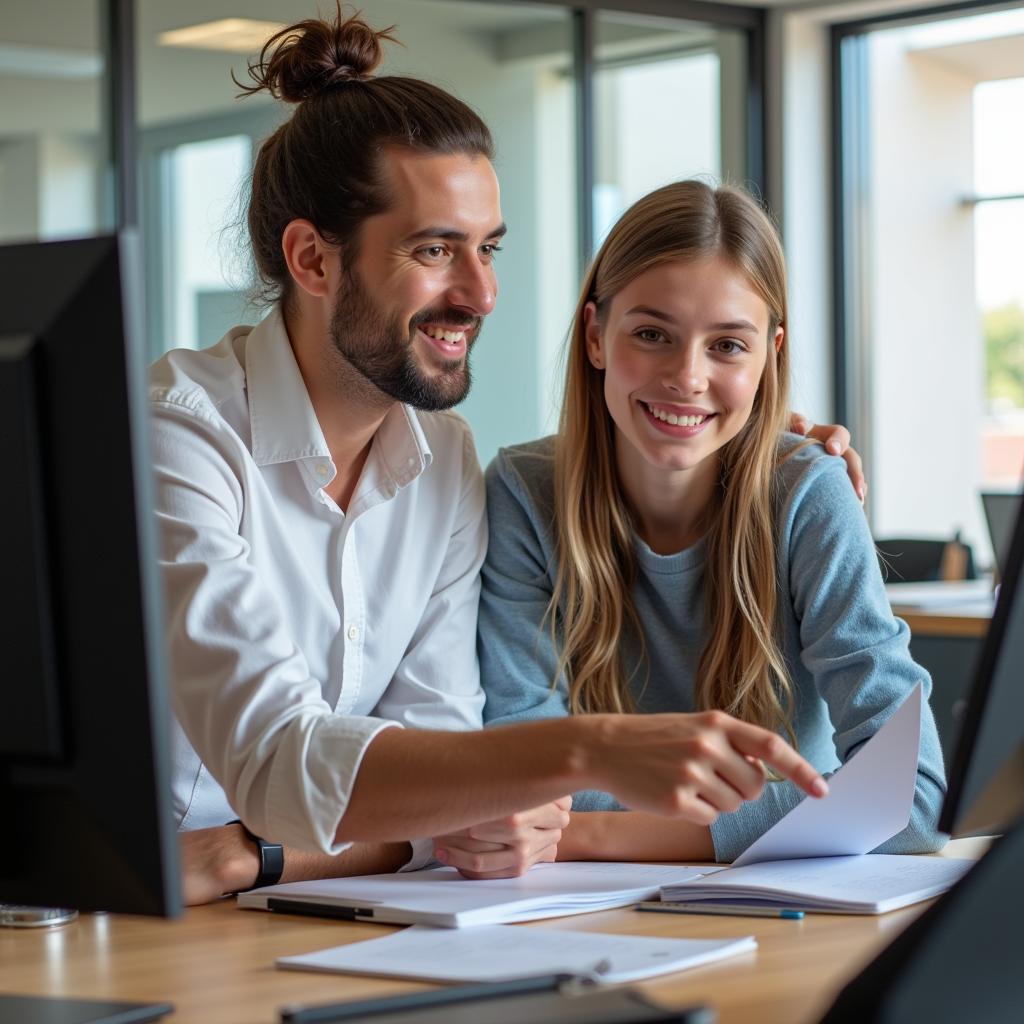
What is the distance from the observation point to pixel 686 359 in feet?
6.05

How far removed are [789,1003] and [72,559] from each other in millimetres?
529

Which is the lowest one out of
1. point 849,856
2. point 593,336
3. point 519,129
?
point 849,856

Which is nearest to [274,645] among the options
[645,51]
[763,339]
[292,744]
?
[292,744]

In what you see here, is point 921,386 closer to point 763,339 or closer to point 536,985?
point 763,339

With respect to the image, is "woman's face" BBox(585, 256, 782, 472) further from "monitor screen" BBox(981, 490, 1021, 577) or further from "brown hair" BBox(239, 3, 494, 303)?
"monitor screen" BBox(981, 490, 1021, 577)

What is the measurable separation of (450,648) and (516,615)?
0.32 feet

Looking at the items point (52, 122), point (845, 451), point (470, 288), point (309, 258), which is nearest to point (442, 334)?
point (470, 288)

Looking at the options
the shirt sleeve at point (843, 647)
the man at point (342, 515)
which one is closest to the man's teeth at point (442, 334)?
the man at point (342, 515)

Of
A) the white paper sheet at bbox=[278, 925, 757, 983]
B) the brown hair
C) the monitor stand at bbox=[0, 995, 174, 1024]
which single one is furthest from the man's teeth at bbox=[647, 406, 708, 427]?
the monitor stand at bbox=[0, 995, 174, 1024]

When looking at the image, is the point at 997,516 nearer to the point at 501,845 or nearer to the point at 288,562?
the point at 288,562

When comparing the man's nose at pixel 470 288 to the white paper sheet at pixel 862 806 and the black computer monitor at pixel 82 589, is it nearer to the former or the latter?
the white paper sheet at pixel 862 806

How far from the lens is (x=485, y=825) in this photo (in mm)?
1452

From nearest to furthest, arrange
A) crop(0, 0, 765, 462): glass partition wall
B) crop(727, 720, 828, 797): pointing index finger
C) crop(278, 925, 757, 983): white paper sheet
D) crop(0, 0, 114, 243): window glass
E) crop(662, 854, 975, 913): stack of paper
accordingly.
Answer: crop(278, 925, 757, 983): white paper sheet → crop(727, 720, 828, 797): pointing index finger → crop(662, 854, 975, 913): stack of paper → crop(0, 0, 114, 243): window glass → crop(0, 0, 765, 462): glass partition wall

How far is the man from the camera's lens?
1342mm
